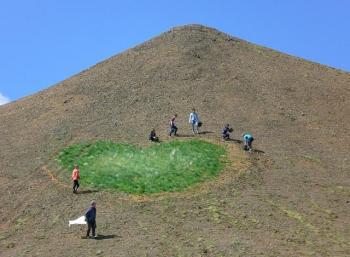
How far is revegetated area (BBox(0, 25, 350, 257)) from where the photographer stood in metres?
26.9

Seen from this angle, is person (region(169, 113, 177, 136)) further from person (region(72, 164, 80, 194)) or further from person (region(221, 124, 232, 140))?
person (region(72, 164, 80, 194))

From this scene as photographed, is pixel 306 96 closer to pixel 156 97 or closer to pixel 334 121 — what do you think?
pixel 334 121

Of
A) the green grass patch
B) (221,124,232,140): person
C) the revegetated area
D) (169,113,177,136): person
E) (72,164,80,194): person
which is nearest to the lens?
the revegetated area

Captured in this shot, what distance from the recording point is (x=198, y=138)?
130 ft

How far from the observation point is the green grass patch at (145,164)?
3306 centimetres

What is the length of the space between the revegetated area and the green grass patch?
0.84 metres

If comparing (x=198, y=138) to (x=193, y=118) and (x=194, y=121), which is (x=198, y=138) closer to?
(x=194, y=121)

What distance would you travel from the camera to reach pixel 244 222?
2838 cm

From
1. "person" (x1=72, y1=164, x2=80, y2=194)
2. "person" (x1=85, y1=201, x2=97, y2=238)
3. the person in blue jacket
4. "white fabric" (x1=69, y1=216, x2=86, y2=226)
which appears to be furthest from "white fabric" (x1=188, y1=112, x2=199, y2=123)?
"person" (x1=85, y1=201, x2=97, y2=238)

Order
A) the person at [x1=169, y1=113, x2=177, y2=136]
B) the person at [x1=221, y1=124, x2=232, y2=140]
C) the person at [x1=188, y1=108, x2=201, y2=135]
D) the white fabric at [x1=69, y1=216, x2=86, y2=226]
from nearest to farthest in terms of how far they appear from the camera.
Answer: the white fabric at [x1=69, y1=216, x2=86, y2=226], the person at [x1=221, y1=124, x2=232, y2=140], the person at [x1=169, y1=113, x2=177, y2=136], the person at [x1=188, y1=108, x2=201, y2=135]

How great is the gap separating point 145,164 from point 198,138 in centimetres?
551

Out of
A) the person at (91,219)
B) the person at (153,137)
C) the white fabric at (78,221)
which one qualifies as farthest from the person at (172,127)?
the person at (91,219)

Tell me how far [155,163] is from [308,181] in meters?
9.25

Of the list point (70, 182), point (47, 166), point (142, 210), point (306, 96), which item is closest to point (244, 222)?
point (142, 210)
